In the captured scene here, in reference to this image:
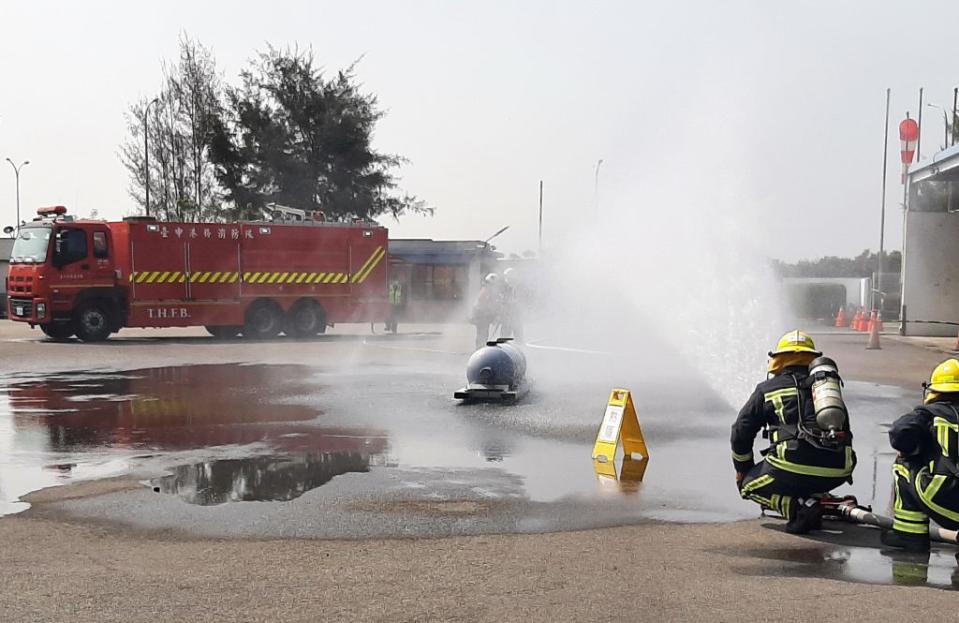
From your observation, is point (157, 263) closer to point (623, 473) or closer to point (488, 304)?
point (488, 304)

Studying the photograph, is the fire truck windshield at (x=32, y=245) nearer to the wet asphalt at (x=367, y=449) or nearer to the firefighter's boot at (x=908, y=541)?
the wet asphalt at (x=367, y=449)

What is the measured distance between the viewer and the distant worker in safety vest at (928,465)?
21.0ft

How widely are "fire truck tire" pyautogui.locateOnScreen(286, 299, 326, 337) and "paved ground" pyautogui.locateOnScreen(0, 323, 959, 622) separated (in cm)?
2020

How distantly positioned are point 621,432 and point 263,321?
1942cm

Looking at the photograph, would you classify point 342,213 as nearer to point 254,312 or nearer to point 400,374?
point 254,312

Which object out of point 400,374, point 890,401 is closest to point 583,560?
point 890,401

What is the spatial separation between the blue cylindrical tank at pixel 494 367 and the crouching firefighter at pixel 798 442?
7.08 meters

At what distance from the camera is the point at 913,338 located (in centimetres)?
2952

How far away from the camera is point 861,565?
6395 millimetres

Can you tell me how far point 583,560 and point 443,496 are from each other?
7.21 ft

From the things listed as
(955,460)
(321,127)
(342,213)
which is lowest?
(955,460)

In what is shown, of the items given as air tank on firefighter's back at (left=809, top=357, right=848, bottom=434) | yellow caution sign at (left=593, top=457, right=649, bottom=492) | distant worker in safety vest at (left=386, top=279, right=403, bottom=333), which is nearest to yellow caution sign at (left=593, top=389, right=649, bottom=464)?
yellow caution sign at (left=593, top=457, right=649, bottom=492)

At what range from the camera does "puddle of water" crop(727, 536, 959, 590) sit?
6.08m

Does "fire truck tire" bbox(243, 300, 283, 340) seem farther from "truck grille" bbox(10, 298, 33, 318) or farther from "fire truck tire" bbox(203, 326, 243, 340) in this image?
"truck grille" bbox(10, 298, 33, 318)
